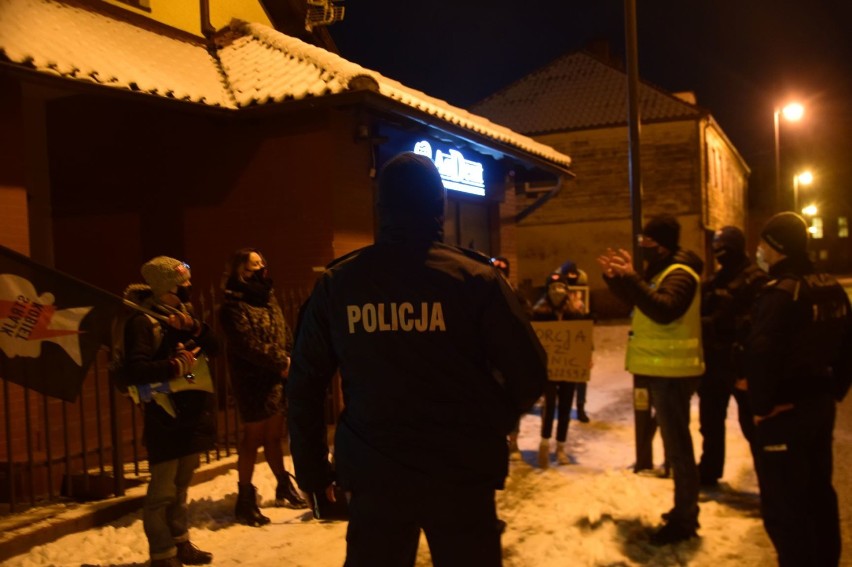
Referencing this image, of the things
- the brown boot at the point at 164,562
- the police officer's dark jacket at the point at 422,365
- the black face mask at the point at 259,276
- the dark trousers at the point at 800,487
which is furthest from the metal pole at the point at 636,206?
the police officer's dark jacket at the point at 422,365

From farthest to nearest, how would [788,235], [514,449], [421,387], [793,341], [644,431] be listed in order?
[514,449] → [644,431] → [788,235] → [793,341] → [421,387]

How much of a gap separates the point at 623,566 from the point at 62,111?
8665 millimetres

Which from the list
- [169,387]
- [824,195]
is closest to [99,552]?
[169,387]

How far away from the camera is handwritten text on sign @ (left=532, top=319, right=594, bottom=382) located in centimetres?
676

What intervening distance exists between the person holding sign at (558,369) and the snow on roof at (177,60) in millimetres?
2737

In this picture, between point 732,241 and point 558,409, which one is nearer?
point 732,241

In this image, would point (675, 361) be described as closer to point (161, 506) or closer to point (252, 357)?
point (252, 357)

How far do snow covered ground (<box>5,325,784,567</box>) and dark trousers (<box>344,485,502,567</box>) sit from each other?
6.92ft

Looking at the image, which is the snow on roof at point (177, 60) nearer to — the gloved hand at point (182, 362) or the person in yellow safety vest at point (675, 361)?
the gloved hand at point (182, 362)

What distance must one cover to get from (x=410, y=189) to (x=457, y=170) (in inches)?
326

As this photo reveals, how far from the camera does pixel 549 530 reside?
477 cm

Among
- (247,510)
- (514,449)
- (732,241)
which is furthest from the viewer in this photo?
(514,449)

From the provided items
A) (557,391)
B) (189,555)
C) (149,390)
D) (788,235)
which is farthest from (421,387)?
(557,391)

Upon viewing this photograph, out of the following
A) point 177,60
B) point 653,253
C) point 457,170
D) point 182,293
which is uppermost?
point 177,60
